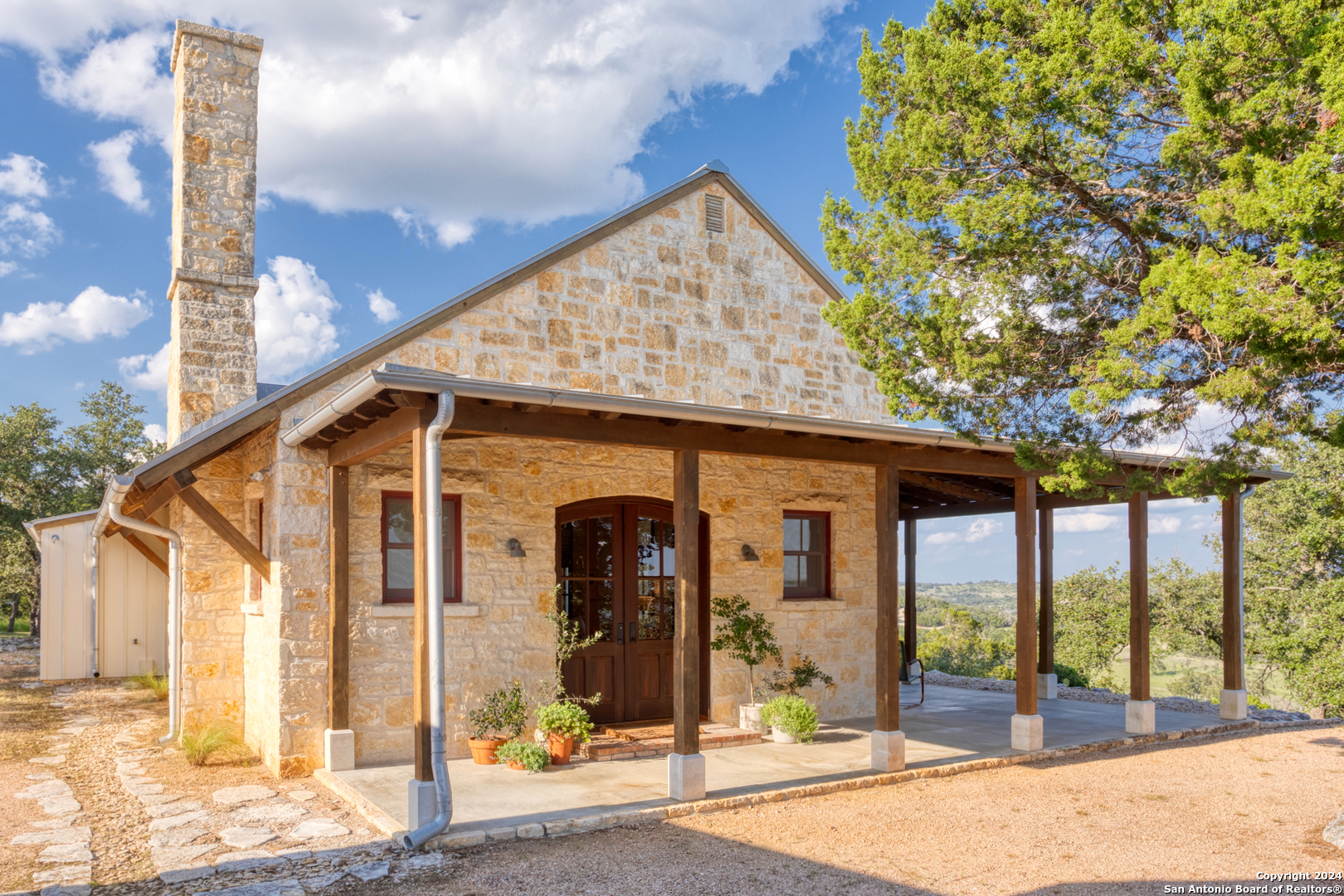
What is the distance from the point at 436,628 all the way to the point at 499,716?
2353 mm

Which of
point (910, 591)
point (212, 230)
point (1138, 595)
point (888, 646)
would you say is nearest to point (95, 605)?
point (212, 230)

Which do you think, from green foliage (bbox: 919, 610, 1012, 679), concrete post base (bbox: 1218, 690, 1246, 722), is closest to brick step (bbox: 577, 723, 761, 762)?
concrete post base (bbox: 1218, 690, 1246, 722)

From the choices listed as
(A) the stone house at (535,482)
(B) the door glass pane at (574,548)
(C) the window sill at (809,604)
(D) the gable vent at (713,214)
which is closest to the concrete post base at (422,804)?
(A) the stone house at (535,482)

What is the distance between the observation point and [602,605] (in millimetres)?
8250

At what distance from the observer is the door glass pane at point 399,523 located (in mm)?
7359

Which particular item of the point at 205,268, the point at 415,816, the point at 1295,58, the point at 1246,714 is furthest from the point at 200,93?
the point at 1246,714

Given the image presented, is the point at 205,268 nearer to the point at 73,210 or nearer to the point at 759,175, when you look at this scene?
the point at 759,175

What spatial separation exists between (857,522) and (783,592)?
118 cm

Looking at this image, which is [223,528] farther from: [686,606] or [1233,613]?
[1233,613]

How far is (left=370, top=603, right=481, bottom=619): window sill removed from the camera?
23.0ft

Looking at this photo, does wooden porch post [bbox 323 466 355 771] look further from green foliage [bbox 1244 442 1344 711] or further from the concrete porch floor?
green foliage [bbox 1244 442 1344 711]

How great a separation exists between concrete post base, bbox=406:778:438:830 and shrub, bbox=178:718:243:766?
2886mm

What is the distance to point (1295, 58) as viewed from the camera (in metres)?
3.94

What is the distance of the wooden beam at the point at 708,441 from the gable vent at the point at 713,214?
130 inches
